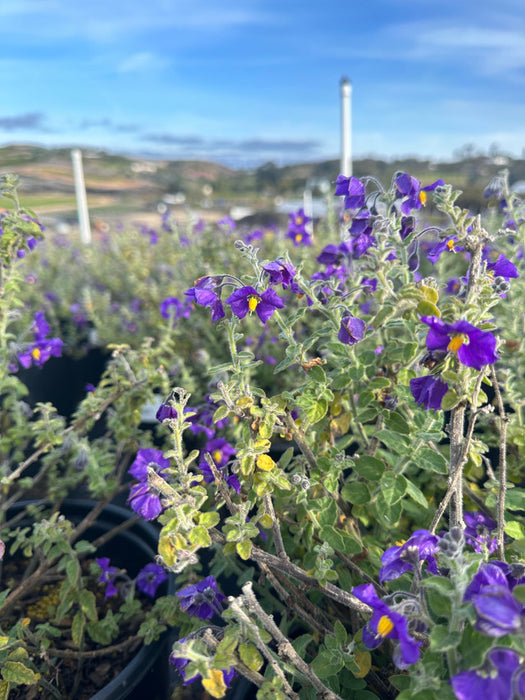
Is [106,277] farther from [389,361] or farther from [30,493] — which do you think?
[389,361]

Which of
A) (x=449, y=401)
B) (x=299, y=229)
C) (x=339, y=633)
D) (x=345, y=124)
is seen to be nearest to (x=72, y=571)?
(x=339, y=633)

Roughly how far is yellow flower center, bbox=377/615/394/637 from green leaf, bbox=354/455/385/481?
40cm

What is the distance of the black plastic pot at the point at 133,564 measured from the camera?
1166mm

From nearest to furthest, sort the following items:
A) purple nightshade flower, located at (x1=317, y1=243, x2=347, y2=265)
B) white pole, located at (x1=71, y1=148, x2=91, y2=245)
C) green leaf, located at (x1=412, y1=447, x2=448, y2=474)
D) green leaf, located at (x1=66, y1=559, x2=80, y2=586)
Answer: green leaf, located at (x1=412, y1=447, x2=448, y2=474), green leaf, located at (x1=66, y1=559, x2=80, y2=586), purple nightshade flower, located at (x1=317, y1=243, x2=347, y2=265), white pole, located at (x1=71, y1=148, x2=91, y2=245)

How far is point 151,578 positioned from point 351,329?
95 centimetres

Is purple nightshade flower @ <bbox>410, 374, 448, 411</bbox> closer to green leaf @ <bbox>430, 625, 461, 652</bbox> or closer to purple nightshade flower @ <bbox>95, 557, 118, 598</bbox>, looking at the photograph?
green leaf @ <bbox>430, 625, 461, 652</bbox>

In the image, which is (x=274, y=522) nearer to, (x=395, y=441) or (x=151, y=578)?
(x=395, y=441)

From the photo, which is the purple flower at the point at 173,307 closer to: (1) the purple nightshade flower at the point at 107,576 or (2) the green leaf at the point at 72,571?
(1) the purple nightshade flower at the point at 107,576

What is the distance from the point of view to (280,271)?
1.00m

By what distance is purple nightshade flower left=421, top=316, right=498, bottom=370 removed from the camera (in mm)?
725

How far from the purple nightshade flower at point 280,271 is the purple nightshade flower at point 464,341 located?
320mm

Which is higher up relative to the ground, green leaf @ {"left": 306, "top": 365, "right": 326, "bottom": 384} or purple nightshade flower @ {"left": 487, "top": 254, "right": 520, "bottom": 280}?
purple nightshade flower @ {"left": 487, "top": 254, "right": 520, "bottom": 280}

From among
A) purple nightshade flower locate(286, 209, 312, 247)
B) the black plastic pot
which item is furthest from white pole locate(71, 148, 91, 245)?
the black plastic pot

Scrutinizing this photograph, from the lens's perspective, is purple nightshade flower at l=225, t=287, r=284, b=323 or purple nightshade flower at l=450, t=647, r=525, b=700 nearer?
purple nightshade flower at l=450, t=647, r=525, b=700
